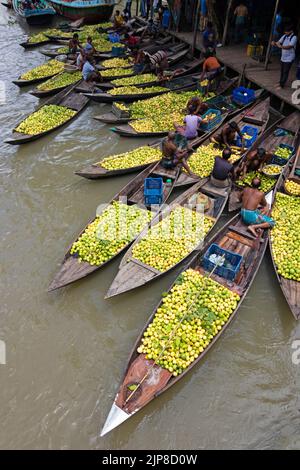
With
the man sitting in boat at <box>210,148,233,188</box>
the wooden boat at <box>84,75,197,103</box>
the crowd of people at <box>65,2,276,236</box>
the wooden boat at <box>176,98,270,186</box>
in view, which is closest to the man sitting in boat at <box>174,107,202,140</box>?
the crowd of people at <box>65,2,276,236</box>

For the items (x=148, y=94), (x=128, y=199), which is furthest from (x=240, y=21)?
(x=128, y=199)

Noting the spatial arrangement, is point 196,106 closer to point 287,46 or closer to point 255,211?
point 287,46

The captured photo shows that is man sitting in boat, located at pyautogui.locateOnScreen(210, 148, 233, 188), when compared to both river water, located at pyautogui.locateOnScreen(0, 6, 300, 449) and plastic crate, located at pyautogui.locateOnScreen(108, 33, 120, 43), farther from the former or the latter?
plastic crate, located at pyautogui.locateOnScreen(108, 33, 120, 43)

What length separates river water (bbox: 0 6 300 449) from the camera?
482 cm

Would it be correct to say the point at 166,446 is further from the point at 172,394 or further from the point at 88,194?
the point at 88,194

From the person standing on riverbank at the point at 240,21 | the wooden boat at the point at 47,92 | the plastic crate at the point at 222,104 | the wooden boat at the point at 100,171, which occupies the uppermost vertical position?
the person standing on riverbank at the point at 240,21

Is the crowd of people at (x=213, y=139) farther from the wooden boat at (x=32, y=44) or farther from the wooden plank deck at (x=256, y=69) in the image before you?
the wooden boat at (x=32, y=44)

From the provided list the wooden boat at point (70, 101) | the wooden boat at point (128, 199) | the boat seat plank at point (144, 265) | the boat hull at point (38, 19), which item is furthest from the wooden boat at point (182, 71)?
the boat hull at point (38, 19)

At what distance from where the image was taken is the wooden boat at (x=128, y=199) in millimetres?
6191

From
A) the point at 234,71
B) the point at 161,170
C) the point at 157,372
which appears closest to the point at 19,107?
the point at 161,170

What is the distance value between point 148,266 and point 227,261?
5.00 ft

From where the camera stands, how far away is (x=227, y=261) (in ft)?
21.1

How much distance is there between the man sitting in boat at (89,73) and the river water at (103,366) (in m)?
Result: 7.73

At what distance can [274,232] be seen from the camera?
279 inches
